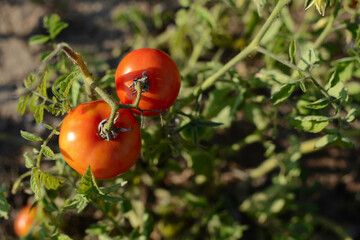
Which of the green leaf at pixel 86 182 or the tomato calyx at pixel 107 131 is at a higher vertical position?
the tomato calyx at pixel 107 131

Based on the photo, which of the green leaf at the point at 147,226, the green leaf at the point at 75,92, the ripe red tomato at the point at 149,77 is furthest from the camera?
the green leaf at the point at 147,226

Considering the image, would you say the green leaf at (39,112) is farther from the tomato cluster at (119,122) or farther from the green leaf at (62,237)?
the green leaf at (62,237)

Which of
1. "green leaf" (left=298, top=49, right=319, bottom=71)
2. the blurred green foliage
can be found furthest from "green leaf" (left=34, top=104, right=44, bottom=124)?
"green leaf" (left=298, top=49, right=319, bottom=71)

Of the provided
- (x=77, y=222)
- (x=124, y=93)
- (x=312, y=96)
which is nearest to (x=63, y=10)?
(x=77, y=222)

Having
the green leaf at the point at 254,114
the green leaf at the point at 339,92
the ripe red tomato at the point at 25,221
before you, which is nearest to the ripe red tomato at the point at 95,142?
the green leaf at the point at 339,92

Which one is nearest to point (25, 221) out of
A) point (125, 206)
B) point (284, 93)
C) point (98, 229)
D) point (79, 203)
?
point (98, 229)

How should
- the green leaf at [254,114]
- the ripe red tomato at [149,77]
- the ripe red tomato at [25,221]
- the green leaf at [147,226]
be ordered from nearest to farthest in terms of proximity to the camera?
the ripe red tomato at [149,77] → the green leaf at [147,226] → the green leaf at [254,114] → the ripe red tomato at [25,221]

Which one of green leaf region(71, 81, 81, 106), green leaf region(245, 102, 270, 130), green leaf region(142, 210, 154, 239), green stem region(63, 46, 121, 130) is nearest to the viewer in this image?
green stem region(63, 46, 121, 130)

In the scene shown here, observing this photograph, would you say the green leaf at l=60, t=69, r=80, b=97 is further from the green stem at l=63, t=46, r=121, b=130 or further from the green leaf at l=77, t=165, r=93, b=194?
the green leaf at l=77, t=165, r=93, b=194

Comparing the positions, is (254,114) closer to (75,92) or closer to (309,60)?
(309,60)
